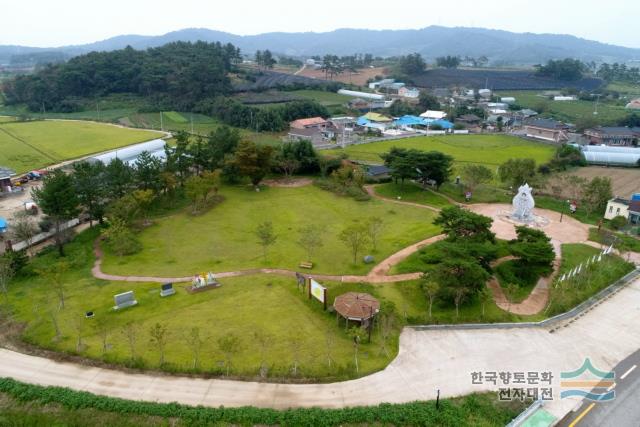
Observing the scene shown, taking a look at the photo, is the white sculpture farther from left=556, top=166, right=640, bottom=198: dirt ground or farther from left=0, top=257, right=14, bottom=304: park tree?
left=0, top=257, right=14, bottom=304: park tree

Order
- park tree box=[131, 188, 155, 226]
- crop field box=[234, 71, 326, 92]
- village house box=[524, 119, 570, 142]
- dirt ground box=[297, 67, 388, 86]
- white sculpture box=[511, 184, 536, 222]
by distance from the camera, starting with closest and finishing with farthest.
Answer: park tree box=[131, 188, 155, 226] < white sculpture box=[511, 184, 536, 222] < village house box=[524, 119, 570, 142] < crop field box=[234, 71, 326, 92] < dirt ground box=[297, 67, 388, 86]

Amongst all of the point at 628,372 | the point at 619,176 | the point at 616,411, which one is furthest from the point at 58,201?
the point at 619,176

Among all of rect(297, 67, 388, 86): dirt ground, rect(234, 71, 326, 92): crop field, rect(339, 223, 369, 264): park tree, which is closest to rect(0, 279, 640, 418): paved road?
rect(339, 223, 369, 264): park tree

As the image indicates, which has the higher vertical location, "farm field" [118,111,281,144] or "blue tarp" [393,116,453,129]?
"blue tarp" [393,116,453,129]

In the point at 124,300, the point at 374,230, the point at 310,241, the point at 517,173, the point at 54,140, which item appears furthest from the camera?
the point at 54,140

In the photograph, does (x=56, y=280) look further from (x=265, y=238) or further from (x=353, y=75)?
(x=353, y=75)

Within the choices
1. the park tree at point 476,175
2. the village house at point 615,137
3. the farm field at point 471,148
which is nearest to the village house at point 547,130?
the farm field at point 471,148

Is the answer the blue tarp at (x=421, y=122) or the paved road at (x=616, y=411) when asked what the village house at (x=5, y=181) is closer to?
the paved road at (x=616, y=411)
